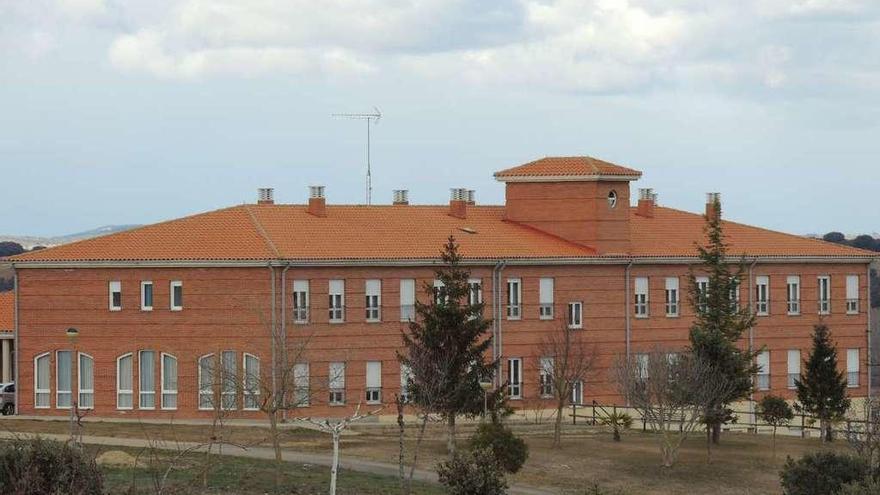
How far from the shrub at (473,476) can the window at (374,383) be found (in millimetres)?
29223

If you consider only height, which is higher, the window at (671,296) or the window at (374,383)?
the window at (671,296)

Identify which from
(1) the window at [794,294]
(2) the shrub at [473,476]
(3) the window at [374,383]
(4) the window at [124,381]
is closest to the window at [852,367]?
(1) the window at [794,294]

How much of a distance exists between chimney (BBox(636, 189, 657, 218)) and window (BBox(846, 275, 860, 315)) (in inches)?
355

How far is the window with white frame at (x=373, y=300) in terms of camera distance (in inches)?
2611

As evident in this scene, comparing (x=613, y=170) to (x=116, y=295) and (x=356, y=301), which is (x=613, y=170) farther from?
(x=116, y=295)

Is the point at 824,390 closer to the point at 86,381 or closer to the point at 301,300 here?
the point at 301,300

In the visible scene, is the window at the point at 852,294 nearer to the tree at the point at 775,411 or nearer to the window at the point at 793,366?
the window at the point at 793,366

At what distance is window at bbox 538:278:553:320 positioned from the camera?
6994cm

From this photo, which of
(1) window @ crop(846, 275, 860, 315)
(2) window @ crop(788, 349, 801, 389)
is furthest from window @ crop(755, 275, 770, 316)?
(1) window @ crop(846, 275, 860, 315)

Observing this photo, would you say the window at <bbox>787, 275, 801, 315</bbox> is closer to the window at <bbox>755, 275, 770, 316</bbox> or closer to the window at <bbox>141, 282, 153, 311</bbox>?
the window at <bbox>755, 275, 770, 316</bbox>

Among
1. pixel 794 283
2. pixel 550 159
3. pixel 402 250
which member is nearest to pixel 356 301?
pixel 402 250

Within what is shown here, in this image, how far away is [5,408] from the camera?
64750 mm

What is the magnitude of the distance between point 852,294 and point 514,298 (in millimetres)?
17548

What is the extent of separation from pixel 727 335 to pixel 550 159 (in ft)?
49.2
